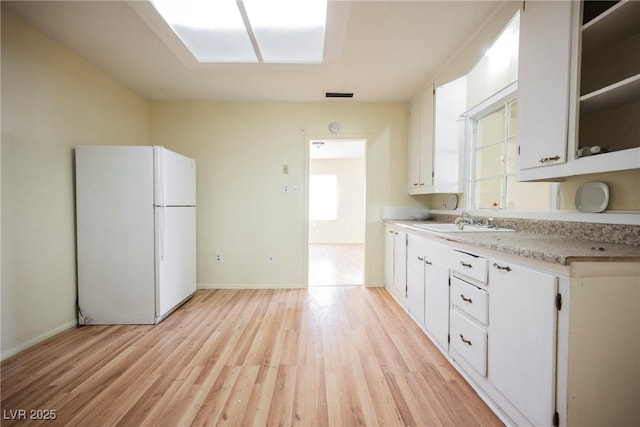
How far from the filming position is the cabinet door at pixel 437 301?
1.77 m

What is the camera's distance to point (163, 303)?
238 centimetres

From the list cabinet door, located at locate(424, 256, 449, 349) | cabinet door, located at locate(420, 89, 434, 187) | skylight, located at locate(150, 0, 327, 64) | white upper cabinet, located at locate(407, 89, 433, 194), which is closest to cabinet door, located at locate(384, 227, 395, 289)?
white upper cabinet, located at locate(407, 89, 433, 194)

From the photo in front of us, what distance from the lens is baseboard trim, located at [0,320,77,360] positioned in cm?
176

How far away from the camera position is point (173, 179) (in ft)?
8.25

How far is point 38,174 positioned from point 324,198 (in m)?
5.83

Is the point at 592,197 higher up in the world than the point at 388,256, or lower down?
higher up

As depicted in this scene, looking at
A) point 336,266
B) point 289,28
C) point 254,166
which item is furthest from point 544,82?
point 336,266

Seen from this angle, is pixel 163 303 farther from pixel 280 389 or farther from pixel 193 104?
pixel 193 104

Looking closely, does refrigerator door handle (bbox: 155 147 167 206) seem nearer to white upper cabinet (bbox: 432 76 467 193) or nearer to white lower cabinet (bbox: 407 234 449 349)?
white lower cabinet (bbox: 407 234 449 349)

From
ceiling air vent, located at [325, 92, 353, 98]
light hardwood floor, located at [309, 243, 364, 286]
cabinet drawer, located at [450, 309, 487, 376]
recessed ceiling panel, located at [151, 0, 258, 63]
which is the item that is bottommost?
light hardwood floor, located at [309, 243, 364, 286]

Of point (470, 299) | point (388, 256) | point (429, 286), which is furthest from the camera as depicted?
point (388, 256)

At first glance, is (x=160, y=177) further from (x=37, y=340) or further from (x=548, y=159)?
(x=548, y=159)

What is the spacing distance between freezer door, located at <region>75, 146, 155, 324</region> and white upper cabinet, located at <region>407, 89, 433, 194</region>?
282 cm

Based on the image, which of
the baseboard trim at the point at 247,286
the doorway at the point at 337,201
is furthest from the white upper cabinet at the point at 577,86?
the doorway at the point at 337,201
